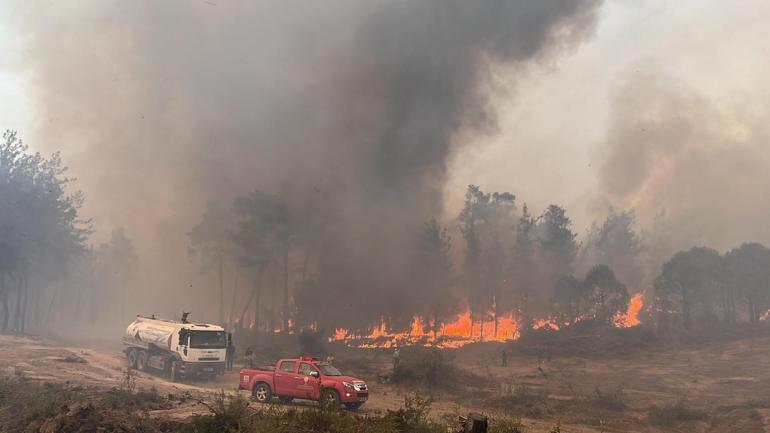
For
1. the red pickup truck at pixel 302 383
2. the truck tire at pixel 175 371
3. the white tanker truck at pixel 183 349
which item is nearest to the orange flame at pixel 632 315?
the white tanker truck at pixel 183 349

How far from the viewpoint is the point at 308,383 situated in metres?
19.8

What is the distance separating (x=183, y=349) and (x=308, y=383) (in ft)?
38.5

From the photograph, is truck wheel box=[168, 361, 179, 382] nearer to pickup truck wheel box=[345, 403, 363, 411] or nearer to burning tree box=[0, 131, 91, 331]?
pickup truck wheel box=[345, 403, 363, 411]

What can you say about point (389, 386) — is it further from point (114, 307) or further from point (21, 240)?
point (114, 307)

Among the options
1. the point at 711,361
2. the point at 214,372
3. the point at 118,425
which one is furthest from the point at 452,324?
the point at 118,425

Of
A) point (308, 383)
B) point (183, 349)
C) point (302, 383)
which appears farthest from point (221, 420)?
point (183, 349)

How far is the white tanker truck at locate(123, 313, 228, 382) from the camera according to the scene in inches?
1089

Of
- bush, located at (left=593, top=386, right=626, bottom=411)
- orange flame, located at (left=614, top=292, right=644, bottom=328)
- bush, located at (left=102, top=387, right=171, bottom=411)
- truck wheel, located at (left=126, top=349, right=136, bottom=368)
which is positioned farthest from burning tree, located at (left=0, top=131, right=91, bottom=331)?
orange flame, located at (left=614, top=292, right=644, bottom=328)

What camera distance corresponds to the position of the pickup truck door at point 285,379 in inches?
797

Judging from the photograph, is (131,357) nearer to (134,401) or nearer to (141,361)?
(141,361)

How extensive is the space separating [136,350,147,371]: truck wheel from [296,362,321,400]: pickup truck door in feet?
52.4

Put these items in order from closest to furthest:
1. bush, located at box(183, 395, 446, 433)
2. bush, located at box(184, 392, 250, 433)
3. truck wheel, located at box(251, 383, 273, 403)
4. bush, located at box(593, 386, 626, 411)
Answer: bush, located at box(183, 395, 446, 433) → bush, located at box(184, 392, 250, 433) → truck wheel, located at box(251, 383, 273, 403) → bush, located at box(593, 386, 626, 411)

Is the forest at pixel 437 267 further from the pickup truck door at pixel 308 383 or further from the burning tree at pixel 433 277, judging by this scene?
the pickup truck door at pixel 308 383

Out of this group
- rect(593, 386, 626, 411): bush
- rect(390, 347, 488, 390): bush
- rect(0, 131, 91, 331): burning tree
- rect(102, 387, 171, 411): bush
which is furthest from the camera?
rect(0, 131, 91, 331): burning tree
